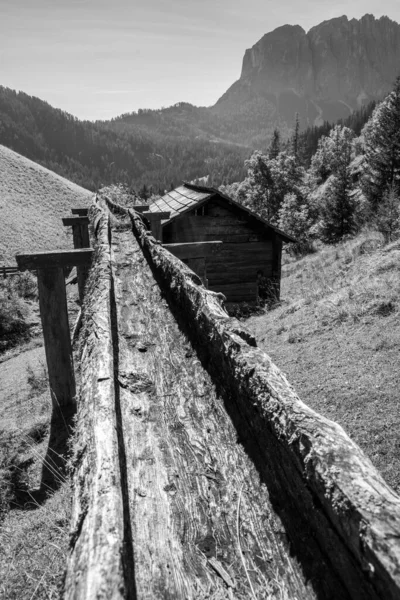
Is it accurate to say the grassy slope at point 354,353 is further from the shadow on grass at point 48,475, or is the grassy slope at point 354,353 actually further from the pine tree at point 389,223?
the pine tree at point 389,223

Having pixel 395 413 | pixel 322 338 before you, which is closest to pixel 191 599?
pixel 395 413

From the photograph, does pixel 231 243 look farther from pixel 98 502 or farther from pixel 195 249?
pixel 98 502

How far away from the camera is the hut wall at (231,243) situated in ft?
A: 42.9

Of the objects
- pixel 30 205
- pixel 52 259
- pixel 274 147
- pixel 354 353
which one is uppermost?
pixel 274 147

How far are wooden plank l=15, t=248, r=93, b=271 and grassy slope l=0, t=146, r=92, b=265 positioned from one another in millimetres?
28013

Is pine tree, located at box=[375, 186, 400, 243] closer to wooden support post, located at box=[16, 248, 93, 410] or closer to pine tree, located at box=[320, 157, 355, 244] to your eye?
pine tree, located at box=[320, 157, 355, 244]

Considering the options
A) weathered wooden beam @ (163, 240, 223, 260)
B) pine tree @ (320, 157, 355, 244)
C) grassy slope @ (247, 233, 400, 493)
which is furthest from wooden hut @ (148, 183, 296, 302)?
pine tree @ (320, 157, 355, 244)

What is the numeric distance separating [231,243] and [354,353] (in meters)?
8.65

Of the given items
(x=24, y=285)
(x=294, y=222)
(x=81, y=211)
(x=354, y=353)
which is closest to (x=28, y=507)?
(x=354, y=353)

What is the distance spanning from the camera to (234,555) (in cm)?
139

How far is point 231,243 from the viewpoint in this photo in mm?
13641

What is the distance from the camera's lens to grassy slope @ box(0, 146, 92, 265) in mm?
36156

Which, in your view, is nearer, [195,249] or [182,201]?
[195,249]

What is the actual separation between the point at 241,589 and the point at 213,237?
12.6 meters
